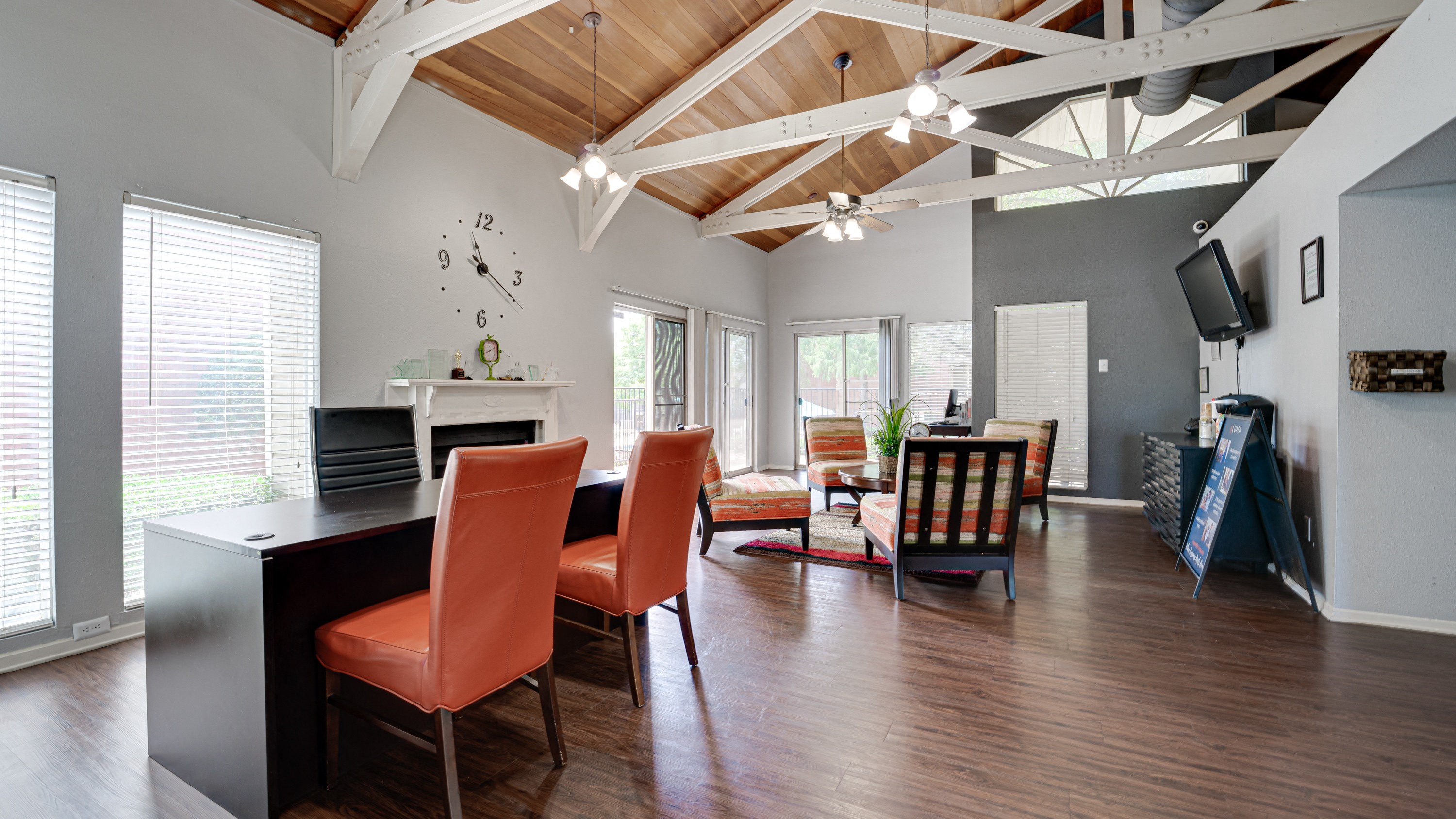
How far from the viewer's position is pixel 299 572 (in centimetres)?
171

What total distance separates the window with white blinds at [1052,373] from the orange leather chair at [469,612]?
5.87m

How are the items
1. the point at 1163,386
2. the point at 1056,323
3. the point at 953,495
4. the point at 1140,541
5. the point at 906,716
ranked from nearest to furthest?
the point at 906,716, the point at 953,495, the point at 1140,541, the point at 1163,386, the point at 1056,323

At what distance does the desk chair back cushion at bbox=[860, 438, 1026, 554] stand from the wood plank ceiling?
328cm

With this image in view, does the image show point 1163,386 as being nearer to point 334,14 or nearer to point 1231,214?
point 1231,214

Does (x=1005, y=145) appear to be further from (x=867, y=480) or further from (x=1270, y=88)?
(x=867, y=480)

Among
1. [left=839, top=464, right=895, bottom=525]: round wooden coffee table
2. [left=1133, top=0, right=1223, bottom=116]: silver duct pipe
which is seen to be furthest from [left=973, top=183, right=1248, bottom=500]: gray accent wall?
[left=839, top=464, right=895, bottom=525]: round wooden coffee table

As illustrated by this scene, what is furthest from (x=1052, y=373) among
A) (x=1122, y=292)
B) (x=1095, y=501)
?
(x=1095, y=501)

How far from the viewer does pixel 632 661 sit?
221 cm

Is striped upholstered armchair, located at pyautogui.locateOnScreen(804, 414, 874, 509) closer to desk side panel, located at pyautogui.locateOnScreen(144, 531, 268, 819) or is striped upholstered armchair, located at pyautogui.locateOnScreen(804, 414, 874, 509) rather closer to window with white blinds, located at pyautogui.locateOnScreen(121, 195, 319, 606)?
window with white blinds, located at pyautogui.locateOnScreen(121, 195, 319, 606)

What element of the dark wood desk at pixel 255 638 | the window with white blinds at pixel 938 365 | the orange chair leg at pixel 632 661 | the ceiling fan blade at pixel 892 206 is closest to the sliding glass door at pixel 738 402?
the window with white blinds at pixel 938 365

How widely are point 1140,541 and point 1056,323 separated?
2.59 meters

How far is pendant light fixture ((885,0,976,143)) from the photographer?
3.04m

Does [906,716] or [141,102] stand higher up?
[141,102]

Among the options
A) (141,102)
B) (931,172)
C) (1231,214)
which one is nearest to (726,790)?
(141,102)
